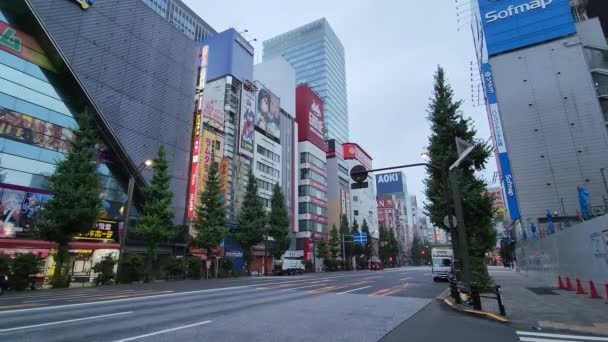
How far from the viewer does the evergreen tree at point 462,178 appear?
1814 cm

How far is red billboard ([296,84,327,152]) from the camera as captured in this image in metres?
69.5

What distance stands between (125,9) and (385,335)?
39.6 m

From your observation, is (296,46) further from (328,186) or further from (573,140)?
(573,140)

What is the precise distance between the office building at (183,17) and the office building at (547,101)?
7897 centimetres

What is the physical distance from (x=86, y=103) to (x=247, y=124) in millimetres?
22731

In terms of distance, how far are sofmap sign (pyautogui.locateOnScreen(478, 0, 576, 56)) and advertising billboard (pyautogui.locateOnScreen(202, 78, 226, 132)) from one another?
38619mm

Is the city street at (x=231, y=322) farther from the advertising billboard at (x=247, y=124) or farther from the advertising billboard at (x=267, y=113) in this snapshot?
the advertising billboard at (x=267, y=113)

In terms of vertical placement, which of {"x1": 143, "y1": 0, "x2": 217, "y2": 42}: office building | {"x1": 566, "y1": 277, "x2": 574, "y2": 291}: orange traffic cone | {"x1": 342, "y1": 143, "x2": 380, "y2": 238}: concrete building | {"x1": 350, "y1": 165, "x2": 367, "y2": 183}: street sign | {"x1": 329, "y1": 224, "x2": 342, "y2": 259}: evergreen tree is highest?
{"x1": 143, "y1": 0, "x2": 217, "y2": 42}: office building

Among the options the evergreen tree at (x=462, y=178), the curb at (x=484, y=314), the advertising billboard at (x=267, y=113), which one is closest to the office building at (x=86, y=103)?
the advertising billboard at (x=267, y=113)

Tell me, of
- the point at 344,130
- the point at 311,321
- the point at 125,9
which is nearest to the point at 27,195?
the point at 125,9

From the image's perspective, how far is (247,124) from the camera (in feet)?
159

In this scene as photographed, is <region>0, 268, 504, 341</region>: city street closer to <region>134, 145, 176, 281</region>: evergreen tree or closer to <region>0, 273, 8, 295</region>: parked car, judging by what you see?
<region>0, 273, 8, 295</region>: parked car

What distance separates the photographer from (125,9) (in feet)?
110

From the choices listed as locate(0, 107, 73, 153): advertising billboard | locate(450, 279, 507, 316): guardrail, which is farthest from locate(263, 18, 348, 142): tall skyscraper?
locate(450, 279, 507, 316): guardrail
